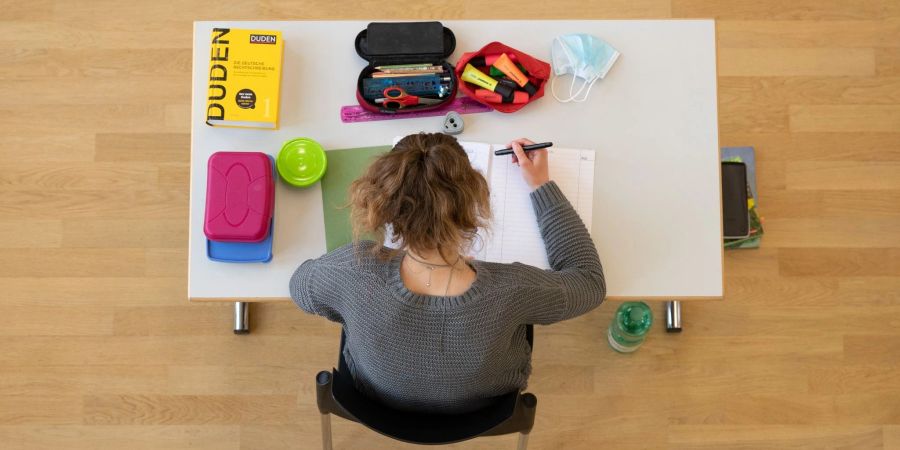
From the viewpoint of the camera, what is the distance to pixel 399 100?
4.82ft

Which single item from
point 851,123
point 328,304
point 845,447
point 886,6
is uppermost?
point 886,6

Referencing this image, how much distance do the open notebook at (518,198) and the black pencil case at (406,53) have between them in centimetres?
10

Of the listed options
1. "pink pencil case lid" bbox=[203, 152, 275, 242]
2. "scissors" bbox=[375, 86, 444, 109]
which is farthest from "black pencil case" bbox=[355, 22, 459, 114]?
"pink pencil case lid" bbox=[203, 152, 275, 242]

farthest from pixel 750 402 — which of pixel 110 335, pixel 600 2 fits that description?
pixel 110 335

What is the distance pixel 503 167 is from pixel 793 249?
3.78 ft

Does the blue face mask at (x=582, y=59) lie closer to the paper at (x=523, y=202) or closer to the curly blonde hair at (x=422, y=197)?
the paper at (x=523, y=202)

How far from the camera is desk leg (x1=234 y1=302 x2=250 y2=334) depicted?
6.73ft

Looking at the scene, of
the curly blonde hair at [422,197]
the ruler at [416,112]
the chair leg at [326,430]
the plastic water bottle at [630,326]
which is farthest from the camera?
the plastic water bottle at [630,326]

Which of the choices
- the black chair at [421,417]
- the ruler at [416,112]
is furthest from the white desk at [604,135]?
the black chair at [421,417]

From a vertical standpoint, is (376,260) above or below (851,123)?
below

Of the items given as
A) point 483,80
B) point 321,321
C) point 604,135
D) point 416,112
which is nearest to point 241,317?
point 321,321

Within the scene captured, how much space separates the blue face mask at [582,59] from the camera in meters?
1.49

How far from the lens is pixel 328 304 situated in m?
1.30

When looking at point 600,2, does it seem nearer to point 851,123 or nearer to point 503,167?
point 851,123
